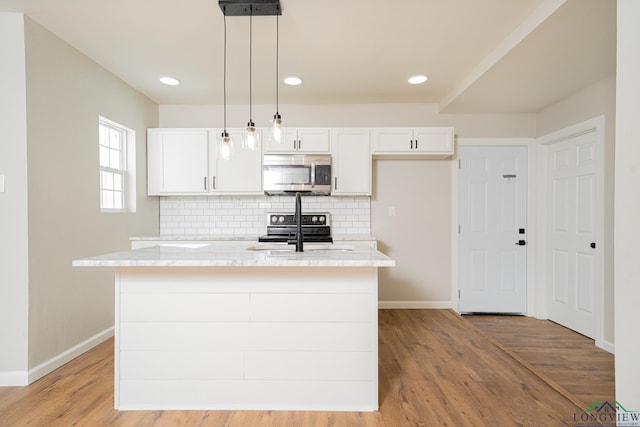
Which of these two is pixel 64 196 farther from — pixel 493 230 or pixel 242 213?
pixel 493 230

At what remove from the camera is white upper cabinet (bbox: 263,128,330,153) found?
155 inches

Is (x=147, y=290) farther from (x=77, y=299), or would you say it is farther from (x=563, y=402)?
(x=563, y=402)

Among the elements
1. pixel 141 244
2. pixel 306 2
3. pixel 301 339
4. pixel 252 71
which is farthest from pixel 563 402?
pixel 141 244

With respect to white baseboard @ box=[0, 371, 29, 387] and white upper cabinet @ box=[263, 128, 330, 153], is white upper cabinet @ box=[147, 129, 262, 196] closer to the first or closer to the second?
white upper cabinet @ box=[263, 128, 330, 153]

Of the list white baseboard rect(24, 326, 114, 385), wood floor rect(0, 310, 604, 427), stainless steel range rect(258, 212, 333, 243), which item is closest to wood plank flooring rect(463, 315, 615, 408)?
wood floor rect(0, 310, 604, 427)

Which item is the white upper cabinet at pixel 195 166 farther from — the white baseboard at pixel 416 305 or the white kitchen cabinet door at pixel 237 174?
the white baseboard at pixel 416 305

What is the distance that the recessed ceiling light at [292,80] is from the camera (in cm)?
345

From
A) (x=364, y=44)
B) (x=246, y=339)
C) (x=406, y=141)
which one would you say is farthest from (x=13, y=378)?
(x=406, y=141)

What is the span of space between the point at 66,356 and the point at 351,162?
3255 millimetres

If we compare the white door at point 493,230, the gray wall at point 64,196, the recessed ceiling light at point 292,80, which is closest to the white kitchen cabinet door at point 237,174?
the recessed ceiling light at point 292,80

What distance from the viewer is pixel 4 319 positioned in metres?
2.33

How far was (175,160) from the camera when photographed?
159 inches

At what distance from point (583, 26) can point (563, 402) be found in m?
2.48

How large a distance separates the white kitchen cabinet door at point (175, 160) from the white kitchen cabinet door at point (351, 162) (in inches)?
60.6
